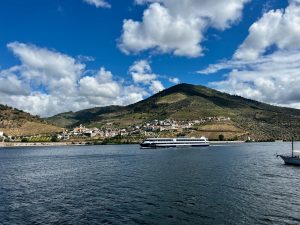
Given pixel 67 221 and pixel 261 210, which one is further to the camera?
pixel 261 210

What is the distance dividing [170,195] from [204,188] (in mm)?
9603

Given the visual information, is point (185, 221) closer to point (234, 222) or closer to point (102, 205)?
point (234, 222)

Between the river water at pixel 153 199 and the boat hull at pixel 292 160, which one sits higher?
the boat hull at pixel 292 160

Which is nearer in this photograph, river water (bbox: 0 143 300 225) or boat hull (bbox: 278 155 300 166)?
river water (bbox: 0 143 300 225)

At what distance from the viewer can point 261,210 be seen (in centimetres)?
4959

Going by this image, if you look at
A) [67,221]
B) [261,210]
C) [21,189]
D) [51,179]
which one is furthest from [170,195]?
[51,179]

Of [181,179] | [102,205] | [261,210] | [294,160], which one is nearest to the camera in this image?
[261,210]

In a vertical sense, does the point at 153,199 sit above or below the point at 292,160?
below

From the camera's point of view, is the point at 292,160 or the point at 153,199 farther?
the point at 292,160

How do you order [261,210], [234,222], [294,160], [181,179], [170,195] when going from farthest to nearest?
1. [294,160]
2. [181,179]
3. [170,195]
4. [261,210]
5. [234,222]

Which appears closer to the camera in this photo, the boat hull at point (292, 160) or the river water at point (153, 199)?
the river water at point (153, 199)

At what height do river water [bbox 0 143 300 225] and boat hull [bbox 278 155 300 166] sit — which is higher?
boat hull [bbox 278 155 300 166]

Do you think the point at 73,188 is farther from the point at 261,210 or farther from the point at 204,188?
the point at 261,210

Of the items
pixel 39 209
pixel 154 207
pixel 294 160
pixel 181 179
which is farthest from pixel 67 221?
pixel 294 160
